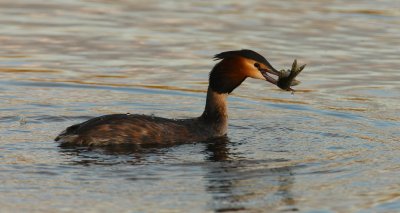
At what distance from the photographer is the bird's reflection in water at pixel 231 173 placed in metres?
9.35

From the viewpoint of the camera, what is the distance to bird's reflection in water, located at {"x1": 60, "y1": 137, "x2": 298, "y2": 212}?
9.35 m

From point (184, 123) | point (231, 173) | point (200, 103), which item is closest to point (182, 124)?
point (184, 123)

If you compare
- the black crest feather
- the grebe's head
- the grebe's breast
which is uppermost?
the black crest feather

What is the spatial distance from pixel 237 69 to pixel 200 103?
7.01ft

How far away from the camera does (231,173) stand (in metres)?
10.4

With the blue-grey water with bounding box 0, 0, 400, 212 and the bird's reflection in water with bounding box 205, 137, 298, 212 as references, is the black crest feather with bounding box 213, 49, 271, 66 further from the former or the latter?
the bird's reflection in water with bounding box 205, 137, 298, 212

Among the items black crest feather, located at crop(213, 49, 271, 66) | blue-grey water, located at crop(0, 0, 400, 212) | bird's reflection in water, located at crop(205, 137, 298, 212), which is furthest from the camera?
black crest feather, located at crop(213, 49, 271, 66)

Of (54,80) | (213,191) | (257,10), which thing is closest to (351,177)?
(213,191)

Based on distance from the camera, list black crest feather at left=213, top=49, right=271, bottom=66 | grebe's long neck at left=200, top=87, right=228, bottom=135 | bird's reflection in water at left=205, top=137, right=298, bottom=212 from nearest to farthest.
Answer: bird's reflection in water at left=205, top=137, right=298, bottom=212, black crest feather at left=213, top=49, right=271, bottom=66, grebe's long neck at left=200, top=87, right=228, bottom=135

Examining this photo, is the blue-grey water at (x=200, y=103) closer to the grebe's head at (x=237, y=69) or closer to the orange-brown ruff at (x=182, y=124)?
the orange-brown ruff at (x=182, y=124)

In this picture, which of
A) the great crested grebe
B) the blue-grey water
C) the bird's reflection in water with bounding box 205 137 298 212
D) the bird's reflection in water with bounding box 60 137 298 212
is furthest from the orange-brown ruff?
the bird's reflection in water with bounding box 205 137 298 212

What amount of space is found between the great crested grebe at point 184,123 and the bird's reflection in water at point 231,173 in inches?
5.8

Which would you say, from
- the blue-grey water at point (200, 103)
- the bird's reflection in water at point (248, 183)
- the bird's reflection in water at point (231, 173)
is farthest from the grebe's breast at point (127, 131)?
the bird's reflection in water at point (248, 183)

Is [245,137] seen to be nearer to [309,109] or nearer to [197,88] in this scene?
[309,109]
